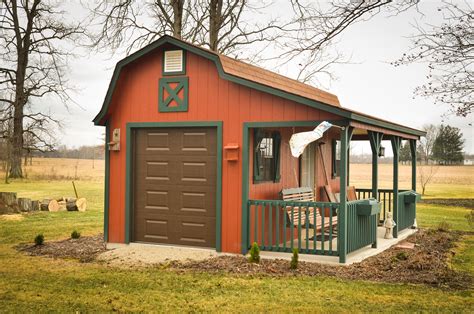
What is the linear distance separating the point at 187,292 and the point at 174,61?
4884mm

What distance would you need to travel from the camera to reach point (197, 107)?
10.3 m

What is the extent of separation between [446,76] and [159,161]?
5.70 m

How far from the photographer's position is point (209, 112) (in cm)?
1022

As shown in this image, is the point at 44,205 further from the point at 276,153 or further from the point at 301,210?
the point at 301,210

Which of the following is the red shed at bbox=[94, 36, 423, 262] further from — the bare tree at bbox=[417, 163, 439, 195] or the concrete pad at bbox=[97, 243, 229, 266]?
the bare tree at bbox=[417, 163, 439, 195]

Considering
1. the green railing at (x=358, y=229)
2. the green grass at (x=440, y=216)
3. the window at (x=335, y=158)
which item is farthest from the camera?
the green grass at (x=440, y=216)

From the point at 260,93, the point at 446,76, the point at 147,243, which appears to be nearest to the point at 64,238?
the point at 147,243

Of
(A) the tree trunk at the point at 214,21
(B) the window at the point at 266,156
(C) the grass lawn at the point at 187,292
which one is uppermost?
(A) the tree trunk at the point at 214,21

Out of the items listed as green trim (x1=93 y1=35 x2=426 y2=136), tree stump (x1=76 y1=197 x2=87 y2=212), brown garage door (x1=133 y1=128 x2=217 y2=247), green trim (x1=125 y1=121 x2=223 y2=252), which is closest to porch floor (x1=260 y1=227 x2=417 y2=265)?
green trim (x1=125 y1=121 x2=223 y2=252)

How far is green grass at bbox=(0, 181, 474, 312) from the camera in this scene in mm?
6715

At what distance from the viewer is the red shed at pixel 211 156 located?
9656mm

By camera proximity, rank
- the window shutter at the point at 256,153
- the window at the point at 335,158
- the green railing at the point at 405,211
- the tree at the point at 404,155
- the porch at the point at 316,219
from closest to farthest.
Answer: the porch at the point at 316,219, the window shutter at the point at 256,153, the green railing at the point at 405,211, the window at the point at 335,158, the tree at the point at 404,155

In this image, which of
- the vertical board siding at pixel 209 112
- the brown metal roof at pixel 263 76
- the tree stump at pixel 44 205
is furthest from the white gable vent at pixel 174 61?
the tree stump at pixel 44 205

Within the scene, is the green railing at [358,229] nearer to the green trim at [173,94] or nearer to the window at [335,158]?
the green trim at [173,94]
